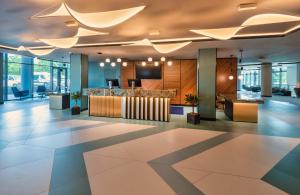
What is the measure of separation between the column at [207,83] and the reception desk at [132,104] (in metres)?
1.27

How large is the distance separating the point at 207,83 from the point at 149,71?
586 cm

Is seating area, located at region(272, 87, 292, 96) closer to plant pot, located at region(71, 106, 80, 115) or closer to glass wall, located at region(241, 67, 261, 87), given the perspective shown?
glass wall, located at region(241, 67, 261, 87)

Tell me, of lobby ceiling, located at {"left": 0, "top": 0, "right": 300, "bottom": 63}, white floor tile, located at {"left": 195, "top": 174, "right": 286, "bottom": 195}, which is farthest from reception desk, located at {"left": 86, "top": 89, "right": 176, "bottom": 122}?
white floor tile, located at {"left": 195, "top": 174, "right": 286, "bottom": 195}

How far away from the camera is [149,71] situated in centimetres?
1450

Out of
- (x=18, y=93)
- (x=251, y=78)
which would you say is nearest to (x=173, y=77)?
(x=18, y=93)

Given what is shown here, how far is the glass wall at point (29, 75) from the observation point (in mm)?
15078

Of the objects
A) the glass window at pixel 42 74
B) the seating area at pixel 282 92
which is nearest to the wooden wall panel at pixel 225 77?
the seating area at pixel 282 92

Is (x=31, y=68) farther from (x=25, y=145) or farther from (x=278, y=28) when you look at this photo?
(x=278, y=28)

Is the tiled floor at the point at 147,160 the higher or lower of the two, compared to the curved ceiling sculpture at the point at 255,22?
lower

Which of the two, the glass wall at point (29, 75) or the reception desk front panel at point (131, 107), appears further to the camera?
the glass wall at point (29, 75)

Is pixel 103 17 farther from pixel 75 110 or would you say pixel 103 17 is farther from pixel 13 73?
pixel 13 73

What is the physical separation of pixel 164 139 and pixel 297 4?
4.17 m

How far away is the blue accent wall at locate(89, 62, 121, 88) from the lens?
1593cm

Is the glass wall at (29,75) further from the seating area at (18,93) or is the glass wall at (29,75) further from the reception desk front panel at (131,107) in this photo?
the reception desk front panel at (131,107)
